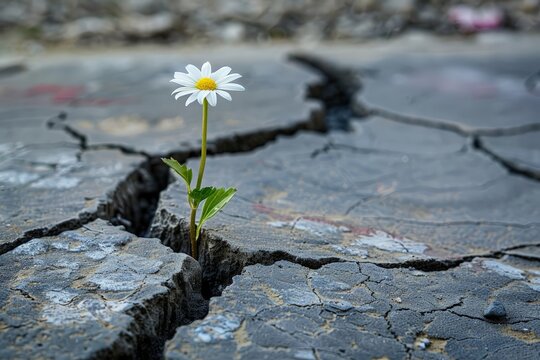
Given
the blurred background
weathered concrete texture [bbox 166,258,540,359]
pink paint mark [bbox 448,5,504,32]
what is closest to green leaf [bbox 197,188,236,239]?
weathered concrete texture [bbox 166,258,540,359]

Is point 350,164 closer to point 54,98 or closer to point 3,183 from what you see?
point 3,183

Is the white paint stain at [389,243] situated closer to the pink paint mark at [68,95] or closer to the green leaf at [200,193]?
the green leaf at [200,193]

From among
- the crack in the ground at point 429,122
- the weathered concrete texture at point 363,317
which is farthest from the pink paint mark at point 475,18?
the weathered concrete texture at point 363,317

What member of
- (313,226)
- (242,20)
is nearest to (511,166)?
(313,226)

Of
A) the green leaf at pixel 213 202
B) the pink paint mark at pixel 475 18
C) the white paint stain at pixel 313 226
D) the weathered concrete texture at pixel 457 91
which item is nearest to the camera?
the green leaf at pixel 213 202

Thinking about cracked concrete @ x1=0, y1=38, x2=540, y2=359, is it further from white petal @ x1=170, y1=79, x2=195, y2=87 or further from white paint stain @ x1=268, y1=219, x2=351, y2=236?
white petal @ x1=170, y1=79, x2=195, y2=87

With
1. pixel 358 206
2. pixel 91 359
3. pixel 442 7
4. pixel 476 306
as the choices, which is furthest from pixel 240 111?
pixel 442 7

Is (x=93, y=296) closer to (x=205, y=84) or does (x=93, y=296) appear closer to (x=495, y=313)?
(x=205, y=84)
